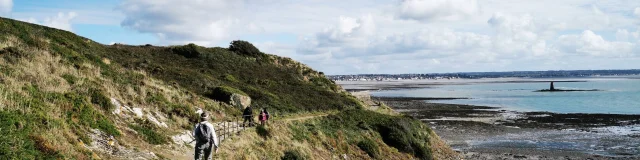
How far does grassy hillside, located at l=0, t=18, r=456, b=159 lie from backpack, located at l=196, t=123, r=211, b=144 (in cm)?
282

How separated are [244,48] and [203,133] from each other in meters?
53.5

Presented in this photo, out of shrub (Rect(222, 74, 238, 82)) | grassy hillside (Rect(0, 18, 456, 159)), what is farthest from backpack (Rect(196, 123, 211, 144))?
shrub (Rect(222, 74, 238, 82))

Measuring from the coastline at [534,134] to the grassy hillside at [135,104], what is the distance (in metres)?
7.43

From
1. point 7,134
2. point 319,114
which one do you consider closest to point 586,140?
point 319,114

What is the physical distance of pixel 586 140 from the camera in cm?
5000

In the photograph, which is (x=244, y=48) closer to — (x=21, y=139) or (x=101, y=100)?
(x=101, y=100)

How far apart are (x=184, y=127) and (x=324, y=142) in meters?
10.5

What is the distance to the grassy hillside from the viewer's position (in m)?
13.7

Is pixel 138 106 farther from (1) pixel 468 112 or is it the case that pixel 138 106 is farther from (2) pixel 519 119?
(1) pixel 468 112

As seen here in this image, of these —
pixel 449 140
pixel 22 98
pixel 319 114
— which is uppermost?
pixel 22 98

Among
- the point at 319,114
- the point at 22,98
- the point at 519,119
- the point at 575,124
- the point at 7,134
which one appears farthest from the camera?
the point at 519,119

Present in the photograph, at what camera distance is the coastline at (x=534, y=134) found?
42.8 meters

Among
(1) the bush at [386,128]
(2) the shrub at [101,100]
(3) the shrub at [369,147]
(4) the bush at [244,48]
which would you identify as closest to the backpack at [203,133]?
(2) the shrub at [101,100]

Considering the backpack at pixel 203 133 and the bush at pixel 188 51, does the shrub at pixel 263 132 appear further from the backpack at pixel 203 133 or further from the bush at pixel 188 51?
the bush at pixel 188 51
